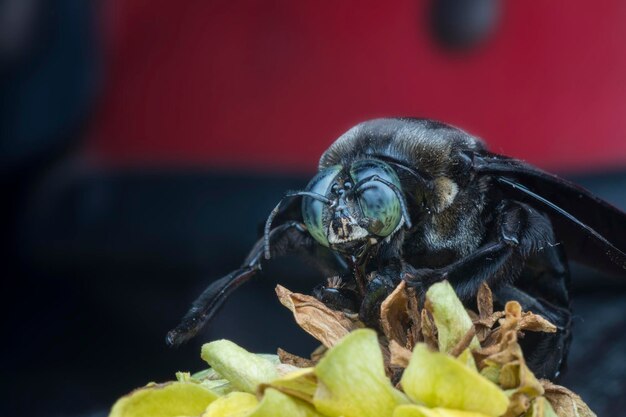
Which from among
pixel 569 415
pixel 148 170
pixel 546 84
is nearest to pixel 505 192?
pixel 569 415

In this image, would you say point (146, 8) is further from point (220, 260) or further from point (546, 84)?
point (546, 84)

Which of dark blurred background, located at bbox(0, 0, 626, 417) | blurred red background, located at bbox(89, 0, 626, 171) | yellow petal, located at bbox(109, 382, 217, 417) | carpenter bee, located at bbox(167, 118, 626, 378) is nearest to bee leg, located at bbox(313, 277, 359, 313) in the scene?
carpenter bee, located at bbox(167, 118, 626, 378)

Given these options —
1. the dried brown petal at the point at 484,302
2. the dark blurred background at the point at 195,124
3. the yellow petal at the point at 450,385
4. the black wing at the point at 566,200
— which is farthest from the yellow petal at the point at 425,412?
the dark blurred background at the point at 195,124

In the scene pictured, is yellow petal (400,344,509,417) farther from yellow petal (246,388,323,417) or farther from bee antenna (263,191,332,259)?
bee antenna (263,191,332,259)

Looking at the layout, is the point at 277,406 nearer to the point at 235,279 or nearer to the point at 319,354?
the point at 319,354

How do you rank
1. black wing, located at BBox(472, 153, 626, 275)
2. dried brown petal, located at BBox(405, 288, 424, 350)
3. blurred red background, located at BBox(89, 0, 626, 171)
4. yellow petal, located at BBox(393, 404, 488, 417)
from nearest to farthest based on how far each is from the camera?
yellow petal, located at BBox(393, 404, 488, 417)
dried brown petal, located at BBox(405, 288, 424, 350)
black wing, located at BBox(472, 153, 626, 275)
blurred red background, located at BBox(89, 0, 626, 171)

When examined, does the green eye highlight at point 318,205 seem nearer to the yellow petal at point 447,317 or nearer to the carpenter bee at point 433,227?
the carpenter bee at point 433,227

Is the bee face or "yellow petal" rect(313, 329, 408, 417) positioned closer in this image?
"yellow petal" rect(313, 329, 408, 417)
